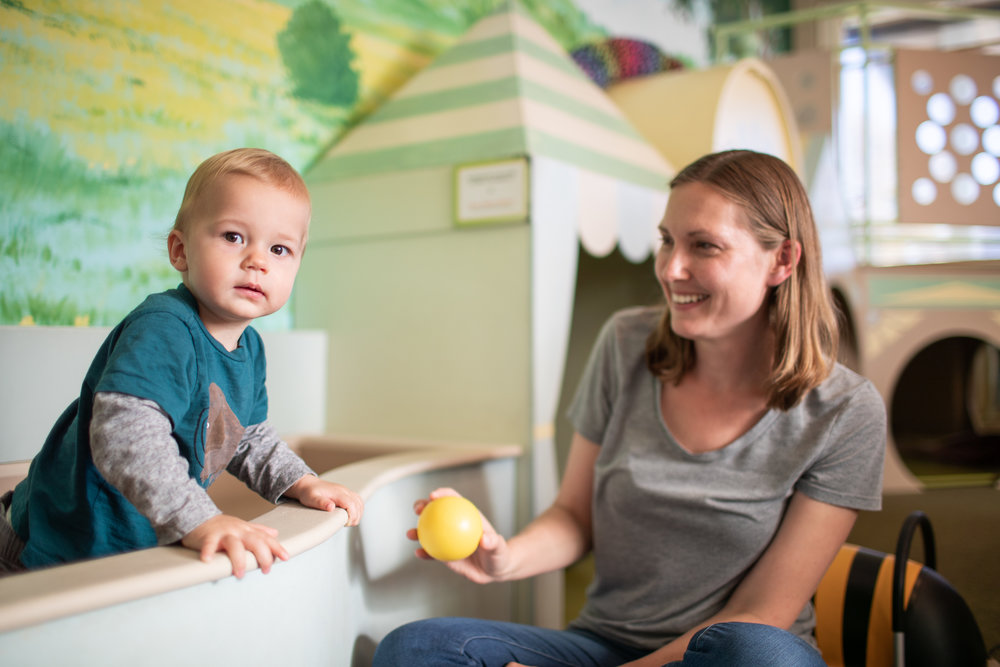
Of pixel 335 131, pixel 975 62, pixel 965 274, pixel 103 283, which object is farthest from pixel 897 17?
pixel 103 283

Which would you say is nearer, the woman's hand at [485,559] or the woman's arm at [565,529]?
the woman's hand at [485,559]

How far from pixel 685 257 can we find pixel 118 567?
2.85 feet

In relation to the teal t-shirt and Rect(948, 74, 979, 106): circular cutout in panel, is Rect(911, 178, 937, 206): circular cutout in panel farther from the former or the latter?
the teal t-shirt

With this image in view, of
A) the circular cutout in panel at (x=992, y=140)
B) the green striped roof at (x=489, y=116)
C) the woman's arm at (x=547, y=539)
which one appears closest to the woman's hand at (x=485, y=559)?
the woman's arm at (x=547, y=539)

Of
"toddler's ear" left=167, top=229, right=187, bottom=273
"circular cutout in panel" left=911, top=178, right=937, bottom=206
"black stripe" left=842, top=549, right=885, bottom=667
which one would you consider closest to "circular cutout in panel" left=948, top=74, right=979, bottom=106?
"circular cutout in panel" left=911, top=178, right=937, bottom=206

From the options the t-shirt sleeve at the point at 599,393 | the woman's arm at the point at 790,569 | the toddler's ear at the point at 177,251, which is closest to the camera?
the toddler's ear at the point at 177,251

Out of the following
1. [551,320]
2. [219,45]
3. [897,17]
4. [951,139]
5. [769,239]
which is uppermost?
[897,17]

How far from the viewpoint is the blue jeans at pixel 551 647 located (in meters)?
0.90

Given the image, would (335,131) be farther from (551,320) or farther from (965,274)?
(965,274)

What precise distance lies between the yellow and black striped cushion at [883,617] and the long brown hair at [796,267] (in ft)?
Answer: 1.20

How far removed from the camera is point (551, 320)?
1562 millimetres

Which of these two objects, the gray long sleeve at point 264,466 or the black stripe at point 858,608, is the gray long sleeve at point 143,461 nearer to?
the gray long sleeve at point 264,466

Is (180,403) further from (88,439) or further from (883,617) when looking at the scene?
(883,617)

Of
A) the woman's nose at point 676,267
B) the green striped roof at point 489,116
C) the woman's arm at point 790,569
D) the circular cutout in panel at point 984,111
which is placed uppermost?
the circular cutout in panel at point 984,111
